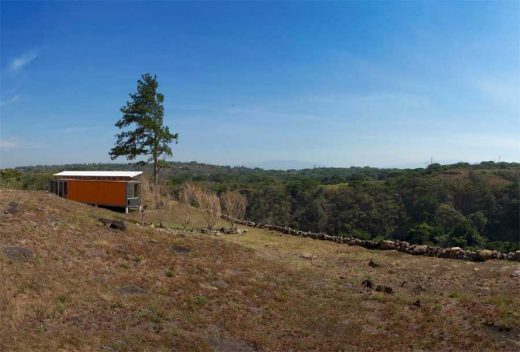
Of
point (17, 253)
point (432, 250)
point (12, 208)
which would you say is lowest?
point (432, 250)

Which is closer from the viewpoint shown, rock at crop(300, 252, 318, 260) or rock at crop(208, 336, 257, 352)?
rock at crop(208, 336, 257, 352)

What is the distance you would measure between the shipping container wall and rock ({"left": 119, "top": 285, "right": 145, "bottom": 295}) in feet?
49.0

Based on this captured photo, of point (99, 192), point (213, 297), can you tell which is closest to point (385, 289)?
point (213, 297)

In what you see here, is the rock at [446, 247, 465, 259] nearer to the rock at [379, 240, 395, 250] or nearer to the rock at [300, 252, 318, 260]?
the rock at [379, 240, 395, 250]

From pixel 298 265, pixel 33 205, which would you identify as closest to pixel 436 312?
pixel 298 265

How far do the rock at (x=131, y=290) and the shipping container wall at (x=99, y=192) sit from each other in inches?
588

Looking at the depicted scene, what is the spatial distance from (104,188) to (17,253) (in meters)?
14.8

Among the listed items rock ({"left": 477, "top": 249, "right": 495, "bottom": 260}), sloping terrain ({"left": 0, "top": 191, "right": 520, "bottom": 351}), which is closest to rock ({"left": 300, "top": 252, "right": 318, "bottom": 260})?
sloping terrain ({"left": 0, "top": 191, "right": 520, "bottom": 351})

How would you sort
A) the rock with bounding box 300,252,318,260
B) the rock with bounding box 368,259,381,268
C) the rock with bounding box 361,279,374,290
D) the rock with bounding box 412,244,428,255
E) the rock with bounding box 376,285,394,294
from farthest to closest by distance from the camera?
the rock with bounding box 412,244,428,255
the rock with bounding box 300,252,318,260
the rock with bounding box 368,259,381,268
the rock with bounding box 361,279,374,290
the rock with bounding box 376,285,394,294

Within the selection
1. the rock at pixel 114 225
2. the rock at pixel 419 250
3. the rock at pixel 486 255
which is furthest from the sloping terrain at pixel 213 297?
the rock at pixel 419 250

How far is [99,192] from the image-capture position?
80.5 feet

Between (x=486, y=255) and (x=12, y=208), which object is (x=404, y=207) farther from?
(x=12, y=208)

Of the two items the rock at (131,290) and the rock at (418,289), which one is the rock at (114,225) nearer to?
the rock at (131,290)

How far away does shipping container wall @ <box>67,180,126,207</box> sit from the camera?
2425cm
